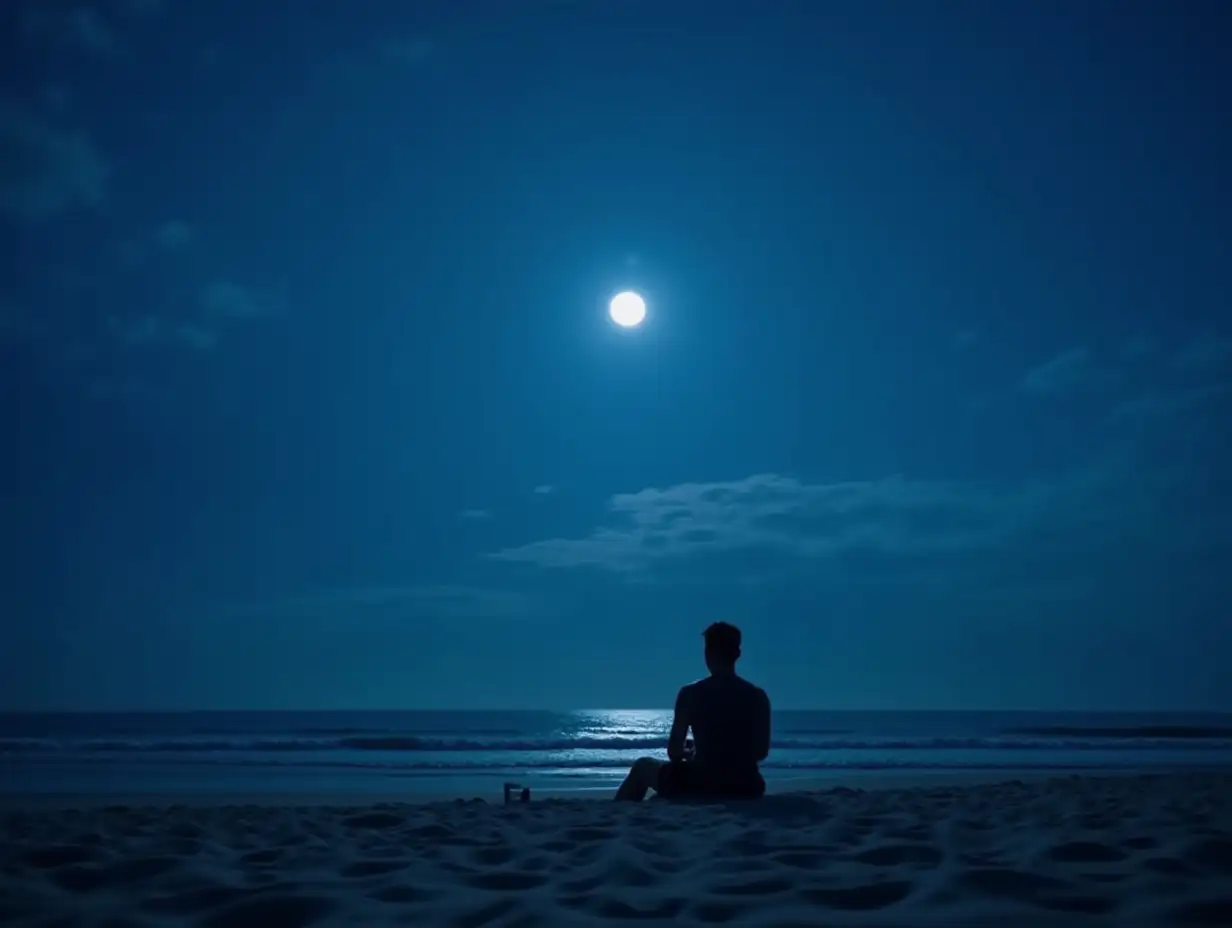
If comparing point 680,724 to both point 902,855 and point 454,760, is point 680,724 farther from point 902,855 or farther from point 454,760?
point 454,760

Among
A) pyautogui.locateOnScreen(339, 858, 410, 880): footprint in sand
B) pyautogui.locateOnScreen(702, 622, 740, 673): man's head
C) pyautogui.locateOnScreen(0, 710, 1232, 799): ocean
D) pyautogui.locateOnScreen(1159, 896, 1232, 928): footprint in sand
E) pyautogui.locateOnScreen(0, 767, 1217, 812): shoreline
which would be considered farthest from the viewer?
pyautogui.locateOnScreen(0, 710, 1232, 799): ocean

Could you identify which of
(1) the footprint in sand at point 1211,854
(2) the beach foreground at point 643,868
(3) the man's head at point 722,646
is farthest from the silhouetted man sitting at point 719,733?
(1) the footprint in sand at point 1211,854

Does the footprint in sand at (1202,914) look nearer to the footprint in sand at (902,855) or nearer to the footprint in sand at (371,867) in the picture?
the footprint in sand at (902,855)

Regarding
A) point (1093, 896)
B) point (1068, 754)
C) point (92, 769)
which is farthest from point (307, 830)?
point (1068, 754)

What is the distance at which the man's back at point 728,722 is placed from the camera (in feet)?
→ 19.2

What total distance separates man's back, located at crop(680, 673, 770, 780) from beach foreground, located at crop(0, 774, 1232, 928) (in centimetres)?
51

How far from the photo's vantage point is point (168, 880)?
316 centimetres

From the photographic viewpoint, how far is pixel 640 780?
6.37 meters

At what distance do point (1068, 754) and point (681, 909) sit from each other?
21808 millimetres

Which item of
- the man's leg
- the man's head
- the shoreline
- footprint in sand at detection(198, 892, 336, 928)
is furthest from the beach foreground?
the shoreline

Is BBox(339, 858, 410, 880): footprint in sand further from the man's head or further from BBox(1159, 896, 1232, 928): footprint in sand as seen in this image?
the man's head

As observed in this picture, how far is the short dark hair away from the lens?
6.00 metres

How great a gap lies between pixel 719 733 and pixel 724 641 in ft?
2.01

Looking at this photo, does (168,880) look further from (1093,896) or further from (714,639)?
(714,639)
